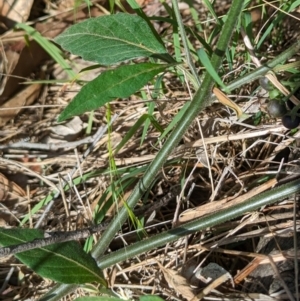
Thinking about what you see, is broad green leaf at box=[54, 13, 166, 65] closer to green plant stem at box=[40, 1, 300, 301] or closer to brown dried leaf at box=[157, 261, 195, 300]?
green plant stem at box=[40, 1, 300, 301]

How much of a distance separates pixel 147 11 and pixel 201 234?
95 cm

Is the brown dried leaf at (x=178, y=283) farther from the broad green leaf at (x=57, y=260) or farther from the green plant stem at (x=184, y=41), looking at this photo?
the green plant stem at (x=184, y=41)

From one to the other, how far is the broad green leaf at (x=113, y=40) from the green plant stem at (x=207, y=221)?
423 millimetres

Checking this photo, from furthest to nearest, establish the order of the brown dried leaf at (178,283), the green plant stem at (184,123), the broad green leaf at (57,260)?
the brown dried leaf at (178,283) → the broad green leaf at (57,260) → the green plant stem at (184,123)

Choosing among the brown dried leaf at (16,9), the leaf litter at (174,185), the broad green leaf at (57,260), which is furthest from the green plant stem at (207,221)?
the brown dried leaf at (16,9)

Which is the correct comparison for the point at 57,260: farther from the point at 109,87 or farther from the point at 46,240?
the point at 109,87

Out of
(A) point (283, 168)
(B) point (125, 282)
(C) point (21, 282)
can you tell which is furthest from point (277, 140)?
(C) point (21, 282)

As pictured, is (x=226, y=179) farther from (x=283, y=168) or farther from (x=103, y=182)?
(x=103, y=182)

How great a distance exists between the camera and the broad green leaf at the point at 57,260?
1.56 m

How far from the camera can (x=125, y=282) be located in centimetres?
184

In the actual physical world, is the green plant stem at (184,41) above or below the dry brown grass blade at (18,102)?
above

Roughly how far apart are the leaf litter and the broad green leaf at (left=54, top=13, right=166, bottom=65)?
0.34m

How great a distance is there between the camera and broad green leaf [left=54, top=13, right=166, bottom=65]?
145 centimetres

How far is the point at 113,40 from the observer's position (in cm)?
147
